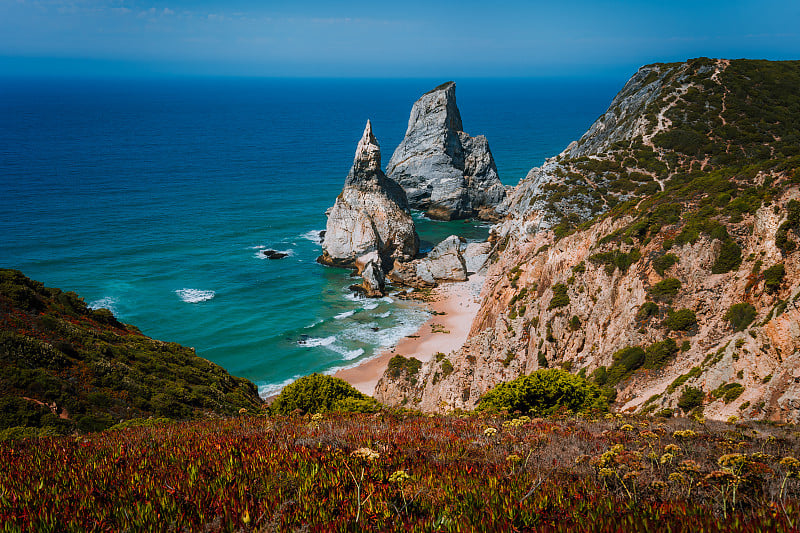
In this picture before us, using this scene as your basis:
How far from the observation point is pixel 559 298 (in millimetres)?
28016

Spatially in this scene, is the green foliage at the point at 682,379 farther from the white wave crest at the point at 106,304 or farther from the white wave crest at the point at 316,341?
the white wave crest at the point at 106,304

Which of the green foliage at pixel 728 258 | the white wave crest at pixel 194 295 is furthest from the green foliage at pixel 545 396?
the white wave crest at pixel 194 295

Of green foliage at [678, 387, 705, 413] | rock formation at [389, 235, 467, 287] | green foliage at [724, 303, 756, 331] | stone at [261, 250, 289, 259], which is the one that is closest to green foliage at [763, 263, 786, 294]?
green foliage at [724, 303, 756, 331]

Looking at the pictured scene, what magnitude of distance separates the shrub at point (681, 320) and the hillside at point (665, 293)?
0.07m

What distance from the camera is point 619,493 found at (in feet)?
20.4

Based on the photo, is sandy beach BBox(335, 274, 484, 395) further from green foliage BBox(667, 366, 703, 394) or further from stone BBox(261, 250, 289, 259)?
stone BBox(261, 250, 289, 259)

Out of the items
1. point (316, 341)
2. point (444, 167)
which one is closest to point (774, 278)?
point (316, 341)

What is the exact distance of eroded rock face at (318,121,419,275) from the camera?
6531 cm

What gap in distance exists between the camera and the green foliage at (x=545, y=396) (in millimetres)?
A: 17234

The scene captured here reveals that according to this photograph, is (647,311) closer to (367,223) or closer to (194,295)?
(367,223)

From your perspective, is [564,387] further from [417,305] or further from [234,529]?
[417,305]

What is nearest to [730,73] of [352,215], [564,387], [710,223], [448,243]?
[448,243]

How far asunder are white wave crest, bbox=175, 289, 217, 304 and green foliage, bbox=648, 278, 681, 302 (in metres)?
47.9

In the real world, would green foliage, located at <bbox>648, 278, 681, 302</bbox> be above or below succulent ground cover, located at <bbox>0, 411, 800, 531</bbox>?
below
